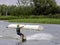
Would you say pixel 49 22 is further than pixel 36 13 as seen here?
No

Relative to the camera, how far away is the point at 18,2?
11400 cm

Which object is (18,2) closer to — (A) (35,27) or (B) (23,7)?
(B) (23,7)

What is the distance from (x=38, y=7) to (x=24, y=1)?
11.8m

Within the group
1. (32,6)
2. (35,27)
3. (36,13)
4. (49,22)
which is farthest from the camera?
(32,6)

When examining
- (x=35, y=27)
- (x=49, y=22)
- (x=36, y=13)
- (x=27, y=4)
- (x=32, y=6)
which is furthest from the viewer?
(x=27, y=4)

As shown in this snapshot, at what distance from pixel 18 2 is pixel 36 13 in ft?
58.0

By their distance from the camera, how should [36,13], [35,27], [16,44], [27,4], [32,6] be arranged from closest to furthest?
1. [16,44]
2. [35,27]
3. [36,13]
4. [32,6]
5. [27,4]

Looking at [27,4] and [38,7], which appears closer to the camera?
[38,7]

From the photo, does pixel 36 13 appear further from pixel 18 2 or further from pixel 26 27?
pixel 26 27

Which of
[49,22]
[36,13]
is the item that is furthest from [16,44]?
[36,13]

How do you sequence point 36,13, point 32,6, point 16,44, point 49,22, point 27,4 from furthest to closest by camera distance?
point 27,4, point 32,6, point 36,13, point 49,22, point 16,44

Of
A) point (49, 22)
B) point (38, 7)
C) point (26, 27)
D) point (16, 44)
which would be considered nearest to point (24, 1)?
point (38, 7)

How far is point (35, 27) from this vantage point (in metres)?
41.9

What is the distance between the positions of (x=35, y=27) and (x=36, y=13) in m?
Answer: 57.6
